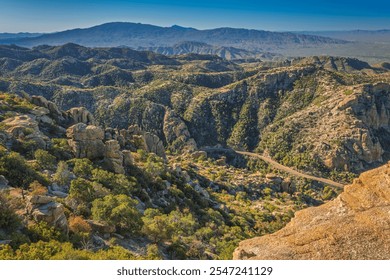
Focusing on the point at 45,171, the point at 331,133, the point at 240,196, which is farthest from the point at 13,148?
the point at 331,133

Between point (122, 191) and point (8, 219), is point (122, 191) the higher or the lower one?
the lower one

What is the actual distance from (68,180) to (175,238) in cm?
1469

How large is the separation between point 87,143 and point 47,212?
25093mm

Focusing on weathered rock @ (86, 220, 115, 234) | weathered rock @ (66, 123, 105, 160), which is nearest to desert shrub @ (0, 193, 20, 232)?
weathered rock @ (86, 220, 115, 234)

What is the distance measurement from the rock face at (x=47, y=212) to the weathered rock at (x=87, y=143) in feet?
75.2

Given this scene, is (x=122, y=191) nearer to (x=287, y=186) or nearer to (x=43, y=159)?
(x=43, y=159)

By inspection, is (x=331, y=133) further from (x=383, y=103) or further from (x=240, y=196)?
(x=240, y=196)

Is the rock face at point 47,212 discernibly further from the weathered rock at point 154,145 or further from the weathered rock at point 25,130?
the weathered rock at point 154,145

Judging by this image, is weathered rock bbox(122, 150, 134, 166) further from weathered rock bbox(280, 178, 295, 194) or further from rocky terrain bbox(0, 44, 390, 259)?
weathered rock bbox(280, 178, 295, 194)

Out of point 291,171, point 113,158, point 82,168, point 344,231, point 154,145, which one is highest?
point 344,231

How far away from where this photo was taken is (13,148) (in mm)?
40406

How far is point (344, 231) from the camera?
1727cm

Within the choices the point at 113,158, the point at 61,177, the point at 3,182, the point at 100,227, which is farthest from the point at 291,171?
the point at 3,182

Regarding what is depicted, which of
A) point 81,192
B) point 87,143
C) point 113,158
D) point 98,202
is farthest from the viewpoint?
point 113,158
